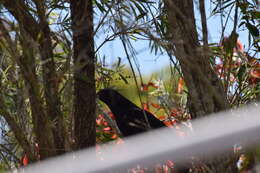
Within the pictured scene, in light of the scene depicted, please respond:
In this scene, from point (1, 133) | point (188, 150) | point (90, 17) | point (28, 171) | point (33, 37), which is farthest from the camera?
point (90, 17)

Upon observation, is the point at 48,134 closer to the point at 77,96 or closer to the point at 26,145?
the point at 26,145

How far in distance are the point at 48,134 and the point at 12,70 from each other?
227 mm

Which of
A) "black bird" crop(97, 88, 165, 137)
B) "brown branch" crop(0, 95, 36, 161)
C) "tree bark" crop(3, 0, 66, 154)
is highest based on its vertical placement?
"tree bark" crop(3, 0, 66, 154)

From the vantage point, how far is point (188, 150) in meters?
0.60

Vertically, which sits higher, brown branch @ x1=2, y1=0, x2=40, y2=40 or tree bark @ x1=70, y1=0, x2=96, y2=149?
brown branch @ x1=2, y1=0, x2=40, y2=40

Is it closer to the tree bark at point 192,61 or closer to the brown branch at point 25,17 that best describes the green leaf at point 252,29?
the tree bark at point 192,61

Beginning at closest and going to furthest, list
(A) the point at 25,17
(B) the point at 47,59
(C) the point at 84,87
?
(B) the point at 47,59
(A) the point at 25,17
(C) the point at 84,87

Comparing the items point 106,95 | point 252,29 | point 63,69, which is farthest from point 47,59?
point 106,95

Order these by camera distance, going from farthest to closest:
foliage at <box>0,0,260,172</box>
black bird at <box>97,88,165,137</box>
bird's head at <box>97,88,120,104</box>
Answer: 1. black bird at <box>97,88,165,137</box>
2. bird's head at <box>97,88,120,104</box>
3. foliage at <box>0,0,260,172</box>

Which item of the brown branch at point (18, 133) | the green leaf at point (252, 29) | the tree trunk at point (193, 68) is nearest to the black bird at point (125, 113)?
the green leaf at point (252, 29)

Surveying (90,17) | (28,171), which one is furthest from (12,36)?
(90,17)

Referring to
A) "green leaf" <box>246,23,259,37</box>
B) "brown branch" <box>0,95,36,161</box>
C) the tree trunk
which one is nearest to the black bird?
"green leaf" <box>246,23,259,37</box>

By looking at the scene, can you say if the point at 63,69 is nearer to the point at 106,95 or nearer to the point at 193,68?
the point at 193,68

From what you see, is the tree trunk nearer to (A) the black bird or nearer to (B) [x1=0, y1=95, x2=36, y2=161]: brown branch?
(B) [x1=0, y1=95, x2=36, y2=161]: brown branch
